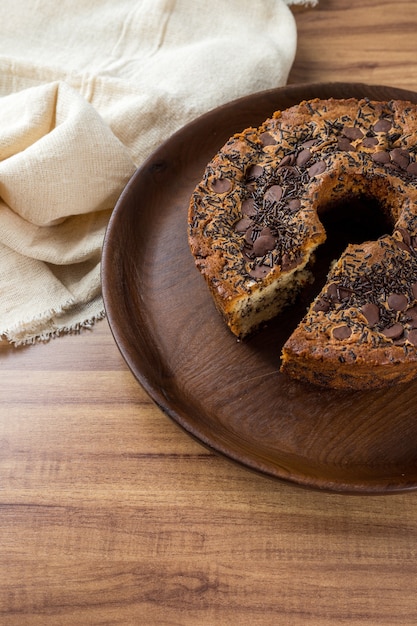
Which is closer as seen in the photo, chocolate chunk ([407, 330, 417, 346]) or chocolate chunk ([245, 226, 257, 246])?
chocolate chunk ([407, 330, 417, 346])

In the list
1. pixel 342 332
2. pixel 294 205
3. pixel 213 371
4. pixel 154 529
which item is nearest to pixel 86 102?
pixel 294 205

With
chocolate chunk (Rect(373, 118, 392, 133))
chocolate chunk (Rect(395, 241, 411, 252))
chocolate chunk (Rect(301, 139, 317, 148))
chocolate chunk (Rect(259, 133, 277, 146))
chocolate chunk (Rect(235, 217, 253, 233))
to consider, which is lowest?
chocolate chunk (Rect(235, 217, 253, 233))

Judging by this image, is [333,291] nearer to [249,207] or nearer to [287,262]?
[287,262]

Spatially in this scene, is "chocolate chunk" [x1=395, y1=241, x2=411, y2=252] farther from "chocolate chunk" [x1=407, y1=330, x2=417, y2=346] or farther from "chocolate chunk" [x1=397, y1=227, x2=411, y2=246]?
"chocolate chunk" [x1=407, y1=330, x2=417, y2=346]

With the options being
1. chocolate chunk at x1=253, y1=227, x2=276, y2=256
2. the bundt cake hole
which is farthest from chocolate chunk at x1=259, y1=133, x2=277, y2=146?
chocolate chunk at x1=253, y1=227, x2=276, y2=256

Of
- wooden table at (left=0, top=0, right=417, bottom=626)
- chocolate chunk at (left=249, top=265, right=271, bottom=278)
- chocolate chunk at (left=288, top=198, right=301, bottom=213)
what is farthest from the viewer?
chocolate chunk at (left=288, top=198, right=301, bottom=213)

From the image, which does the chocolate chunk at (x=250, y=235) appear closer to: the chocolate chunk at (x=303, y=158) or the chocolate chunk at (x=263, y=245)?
the chocolate chunk at (x=263, y=245)

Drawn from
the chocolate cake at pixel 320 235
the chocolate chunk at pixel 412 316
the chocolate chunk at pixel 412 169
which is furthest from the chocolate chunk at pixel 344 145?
the chocolate chunk at pixel 412 316
